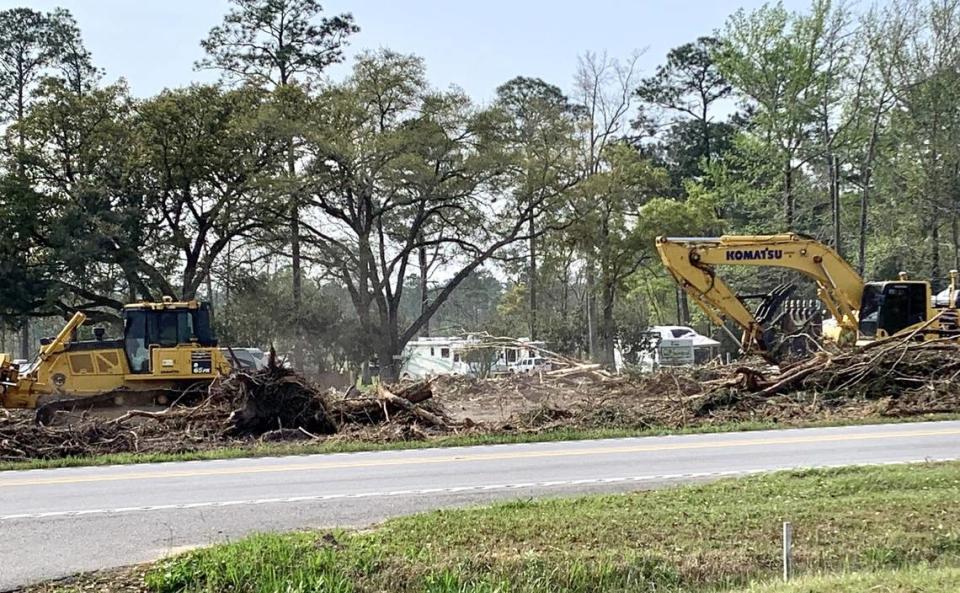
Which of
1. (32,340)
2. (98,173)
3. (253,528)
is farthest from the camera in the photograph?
(32,340)

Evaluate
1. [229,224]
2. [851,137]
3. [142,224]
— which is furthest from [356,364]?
[851,137]

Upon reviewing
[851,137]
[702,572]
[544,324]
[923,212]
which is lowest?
[702,572]

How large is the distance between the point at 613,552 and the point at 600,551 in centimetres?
11

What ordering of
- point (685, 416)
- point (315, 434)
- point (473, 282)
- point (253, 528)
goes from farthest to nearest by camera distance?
point (473, 282) → point (685, 416) → point (315, 434) → point (253, 528)

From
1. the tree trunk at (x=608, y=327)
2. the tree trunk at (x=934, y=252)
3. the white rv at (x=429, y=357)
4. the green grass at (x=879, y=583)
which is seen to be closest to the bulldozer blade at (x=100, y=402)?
the green grass at (x=879, y=583)

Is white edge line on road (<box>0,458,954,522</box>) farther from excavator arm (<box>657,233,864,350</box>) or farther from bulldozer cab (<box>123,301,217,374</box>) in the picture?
excavator arm (<box>657,233,864,350</box>)

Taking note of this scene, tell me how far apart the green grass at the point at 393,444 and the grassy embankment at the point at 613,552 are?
6857 millimetres

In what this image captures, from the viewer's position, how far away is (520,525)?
8719 millimetres

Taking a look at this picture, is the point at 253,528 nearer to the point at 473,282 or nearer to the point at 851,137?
the point at 851,137

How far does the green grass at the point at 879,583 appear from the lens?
6666mm

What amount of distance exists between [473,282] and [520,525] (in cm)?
8954

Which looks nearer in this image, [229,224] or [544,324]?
[229,224]

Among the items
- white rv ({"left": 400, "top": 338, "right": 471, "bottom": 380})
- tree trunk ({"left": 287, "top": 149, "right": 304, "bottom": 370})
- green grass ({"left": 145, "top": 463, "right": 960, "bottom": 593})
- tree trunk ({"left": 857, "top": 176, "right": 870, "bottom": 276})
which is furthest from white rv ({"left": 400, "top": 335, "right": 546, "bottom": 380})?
green grass ({"left": 145, "top": 463, "right": 960, "bottom": 593})

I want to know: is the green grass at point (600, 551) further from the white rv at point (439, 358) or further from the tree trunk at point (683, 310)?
the tree trunk at point (683, 310)
